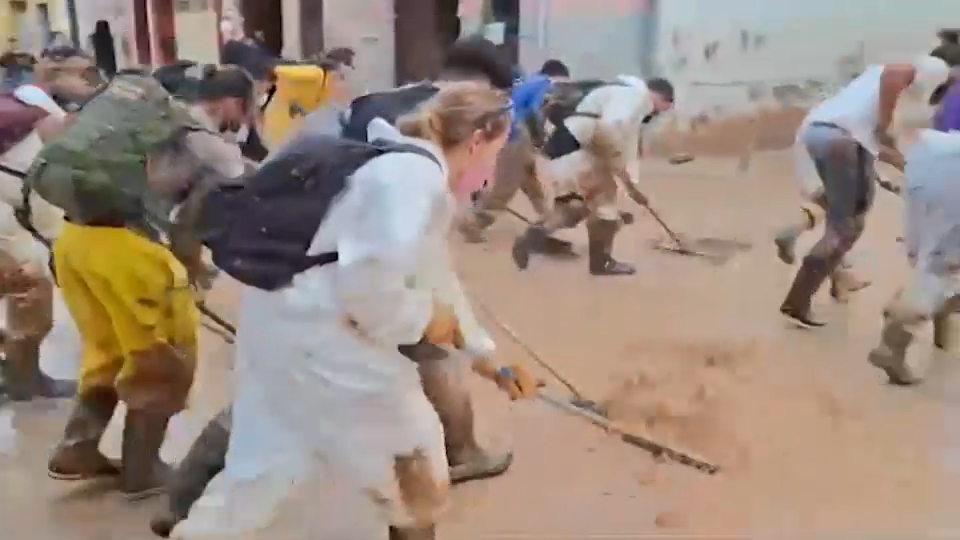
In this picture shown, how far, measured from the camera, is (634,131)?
4.86 m

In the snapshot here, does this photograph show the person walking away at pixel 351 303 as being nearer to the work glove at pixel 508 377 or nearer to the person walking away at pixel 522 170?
the work glove at pixel 508 377

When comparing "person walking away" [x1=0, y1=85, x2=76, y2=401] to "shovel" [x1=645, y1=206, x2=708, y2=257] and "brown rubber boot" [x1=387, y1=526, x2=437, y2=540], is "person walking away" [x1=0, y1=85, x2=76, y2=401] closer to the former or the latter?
"brown rubber boot" [x1=387, y1=526, x2=437, y2=540]

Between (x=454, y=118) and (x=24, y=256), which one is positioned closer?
(x=454, y=118)

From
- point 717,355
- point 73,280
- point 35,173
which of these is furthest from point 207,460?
point 717,355

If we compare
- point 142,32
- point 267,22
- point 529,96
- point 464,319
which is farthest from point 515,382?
point 142,32

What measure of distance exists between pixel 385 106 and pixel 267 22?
7230 millimetres

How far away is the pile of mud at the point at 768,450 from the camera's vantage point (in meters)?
2.70

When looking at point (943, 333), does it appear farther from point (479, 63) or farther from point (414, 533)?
point (414, 533)

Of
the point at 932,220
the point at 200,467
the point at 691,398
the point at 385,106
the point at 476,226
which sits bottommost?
the point at 476,226

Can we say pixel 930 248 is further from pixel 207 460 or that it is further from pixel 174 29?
pixel 174 29

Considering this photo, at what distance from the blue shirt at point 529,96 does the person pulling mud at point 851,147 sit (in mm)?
1360

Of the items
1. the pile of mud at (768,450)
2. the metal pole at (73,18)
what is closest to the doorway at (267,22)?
the metal pole at (73,18)

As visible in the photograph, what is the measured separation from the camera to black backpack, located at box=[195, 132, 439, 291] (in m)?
1.96

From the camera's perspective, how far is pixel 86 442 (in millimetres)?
2863
